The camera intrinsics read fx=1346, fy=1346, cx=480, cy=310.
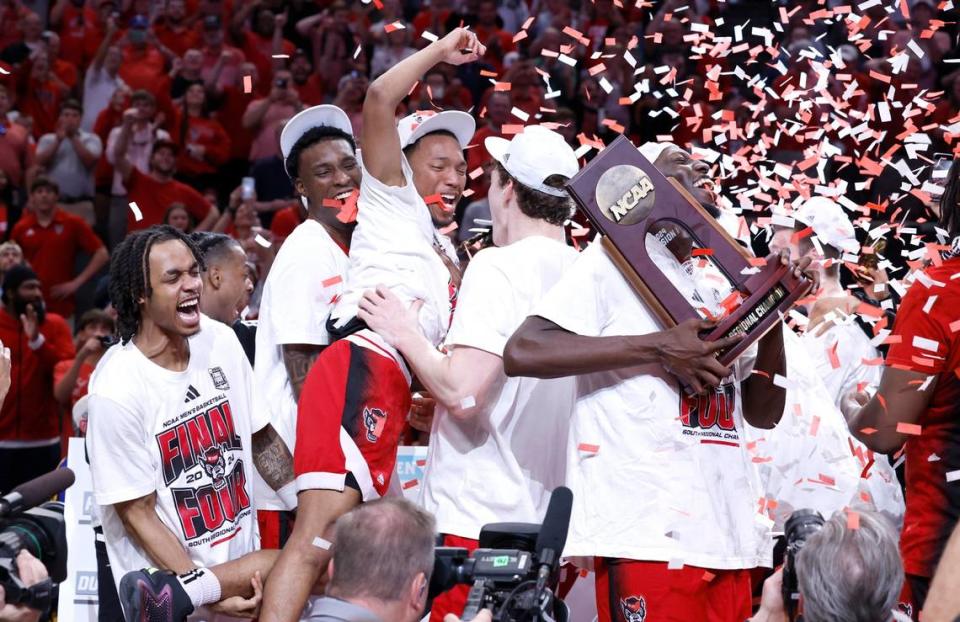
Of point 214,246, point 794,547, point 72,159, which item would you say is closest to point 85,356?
point 214,246

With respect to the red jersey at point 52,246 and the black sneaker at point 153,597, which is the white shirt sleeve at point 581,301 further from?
the red jersey at point 52,246

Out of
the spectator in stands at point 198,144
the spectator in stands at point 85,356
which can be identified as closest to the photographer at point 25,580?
the spectator in stands at point 85,356

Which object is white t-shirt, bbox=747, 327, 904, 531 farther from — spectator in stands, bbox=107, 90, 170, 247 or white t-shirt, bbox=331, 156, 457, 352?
spectator in stands, bbox=107, 90, 170, 247

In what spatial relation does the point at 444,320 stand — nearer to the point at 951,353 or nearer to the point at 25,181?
the point at 951,353

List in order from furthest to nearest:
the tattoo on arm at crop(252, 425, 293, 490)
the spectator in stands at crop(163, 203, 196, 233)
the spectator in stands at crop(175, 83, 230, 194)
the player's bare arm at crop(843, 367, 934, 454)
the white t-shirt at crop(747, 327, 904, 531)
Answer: the spectator in stands at crop(175, 83, 230, 194), the spectator in stands at crop(163, 203, 196, 233), the white t-shirt at crop(747, 327, 904, 531), the tattoo on arm at crop(252, 425, 293, 490), the player's bare arm at crop(843, 367, 934, 454)

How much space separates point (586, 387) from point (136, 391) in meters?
1.52

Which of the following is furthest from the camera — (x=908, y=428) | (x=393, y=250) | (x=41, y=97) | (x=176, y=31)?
(x=176, y=31)

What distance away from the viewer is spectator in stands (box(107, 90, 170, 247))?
10.9m

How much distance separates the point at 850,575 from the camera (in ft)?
9.48

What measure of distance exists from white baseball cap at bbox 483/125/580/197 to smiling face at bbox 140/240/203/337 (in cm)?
118

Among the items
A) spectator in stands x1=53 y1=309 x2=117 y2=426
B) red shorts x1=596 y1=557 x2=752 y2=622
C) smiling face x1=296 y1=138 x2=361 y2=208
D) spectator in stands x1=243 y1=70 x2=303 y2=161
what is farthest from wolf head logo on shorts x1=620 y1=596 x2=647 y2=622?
spectator in stands x1=243 y1=70 x2=303 y2=161

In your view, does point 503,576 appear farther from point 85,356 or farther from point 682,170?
point 85,356

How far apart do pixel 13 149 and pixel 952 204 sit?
889 centimetres

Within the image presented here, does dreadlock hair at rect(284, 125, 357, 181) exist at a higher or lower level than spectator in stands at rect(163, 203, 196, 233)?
higher
